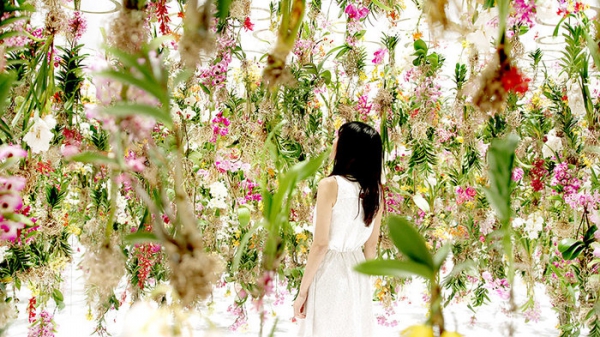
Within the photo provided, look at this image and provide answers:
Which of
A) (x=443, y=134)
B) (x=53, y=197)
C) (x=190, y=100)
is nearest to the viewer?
(x=53, y=197)

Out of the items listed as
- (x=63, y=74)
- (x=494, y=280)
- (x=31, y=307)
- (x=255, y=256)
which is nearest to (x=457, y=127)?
(x=494, y=280)

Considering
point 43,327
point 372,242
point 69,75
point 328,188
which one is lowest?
point 43,327

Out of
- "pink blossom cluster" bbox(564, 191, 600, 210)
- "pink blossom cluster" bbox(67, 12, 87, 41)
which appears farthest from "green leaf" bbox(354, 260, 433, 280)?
"pink blossom cluster" bbox(564, 191, 600, 210)

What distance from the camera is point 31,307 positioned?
2385 millimetres

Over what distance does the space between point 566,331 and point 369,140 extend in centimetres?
157

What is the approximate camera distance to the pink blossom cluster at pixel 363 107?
2783 millimetres

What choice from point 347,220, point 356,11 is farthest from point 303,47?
point 347,220

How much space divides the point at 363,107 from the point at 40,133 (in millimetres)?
1802

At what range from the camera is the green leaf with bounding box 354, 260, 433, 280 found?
0.96 ft

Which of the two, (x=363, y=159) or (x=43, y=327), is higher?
(x=363, y=159)

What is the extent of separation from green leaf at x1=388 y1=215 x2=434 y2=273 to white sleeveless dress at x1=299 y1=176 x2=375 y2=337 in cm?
152

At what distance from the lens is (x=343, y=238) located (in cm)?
190

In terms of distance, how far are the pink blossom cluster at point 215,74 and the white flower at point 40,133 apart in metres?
0.98

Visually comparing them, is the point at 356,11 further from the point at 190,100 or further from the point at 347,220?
the point at 190,100
